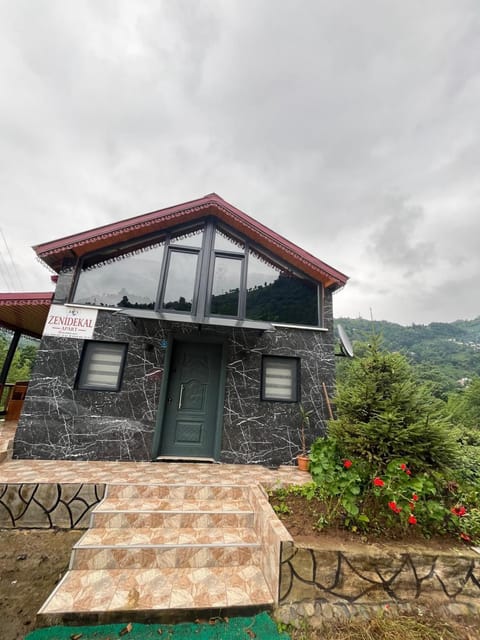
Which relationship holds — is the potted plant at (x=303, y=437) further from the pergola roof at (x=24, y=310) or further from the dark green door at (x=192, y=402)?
the pergola roof at (x=24, y=310)

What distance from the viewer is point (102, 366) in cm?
489

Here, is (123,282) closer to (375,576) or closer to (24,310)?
(24,310)

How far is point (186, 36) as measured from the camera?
728 centimetres

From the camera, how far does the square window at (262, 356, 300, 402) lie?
17.1 feet

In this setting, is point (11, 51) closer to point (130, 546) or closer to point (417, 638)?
point (130, 546)

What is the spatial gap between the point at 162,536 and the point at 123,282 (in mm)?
4552

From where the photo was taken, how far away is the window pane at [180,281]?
5324mm

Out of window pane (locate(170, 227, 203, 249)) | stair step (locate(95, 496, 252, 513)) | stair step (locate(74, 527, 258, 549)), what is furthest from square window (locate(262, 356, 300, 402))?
window pane (locate(170, 227, 203, 249))

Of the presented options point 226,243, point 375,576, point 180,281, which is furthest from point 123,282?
point 375,576

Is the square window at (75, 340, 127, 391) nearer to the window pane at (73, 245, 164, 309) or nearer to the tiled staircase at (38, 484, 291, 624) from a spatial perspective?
the window pane at (73, 245, 164, 309)

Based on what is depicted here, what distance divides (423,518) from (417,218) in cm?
5020

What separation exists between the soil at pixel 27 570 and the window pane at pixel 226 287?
4084 mm

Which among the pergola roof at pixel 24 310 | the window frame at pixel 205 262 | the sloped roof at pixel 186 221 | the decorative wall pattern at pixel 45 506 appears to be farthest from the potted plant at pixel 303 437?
the pergola roof at pixel 24 310

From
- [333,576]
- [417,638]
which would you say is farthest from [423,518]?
[333,576]
